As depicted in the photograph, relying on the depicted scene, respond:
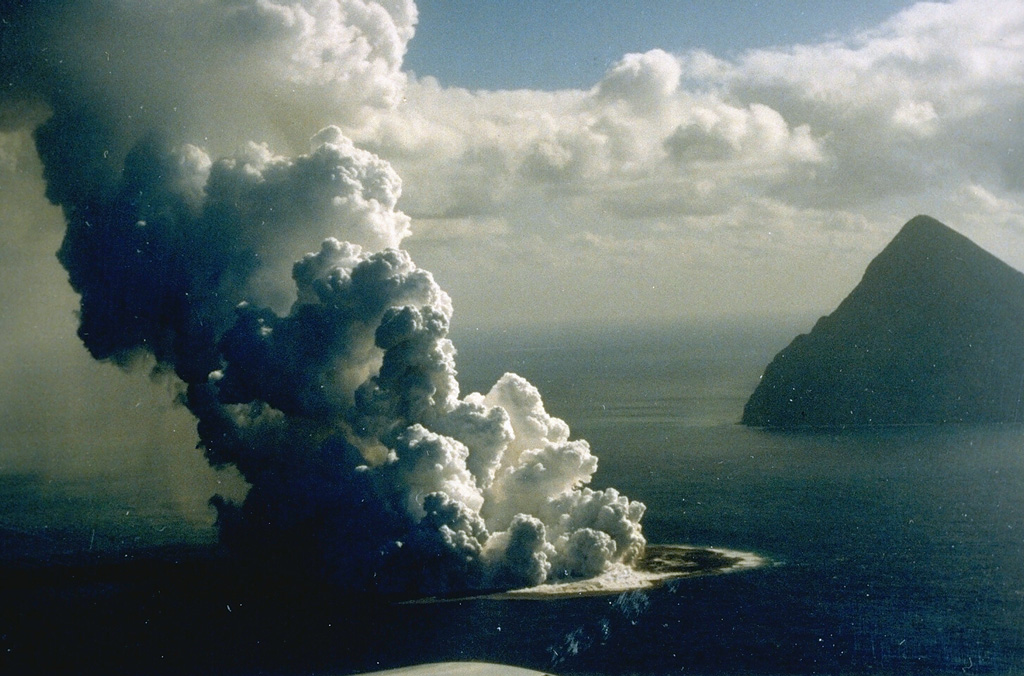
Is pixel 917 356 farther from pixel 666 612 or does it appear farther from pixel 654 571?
pixel 666 612

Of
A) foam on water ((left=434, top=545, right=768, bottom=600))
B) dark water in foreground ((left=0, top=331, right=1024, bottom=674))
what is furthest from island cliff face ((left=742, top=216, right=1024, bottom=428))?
foam on water ((left=434, top=545, right=768, bottom=600))

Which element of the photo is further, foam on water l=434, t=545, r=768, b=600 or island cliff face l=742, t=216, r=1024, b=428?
island cliff face l=742, t=216, r=1024, b=428

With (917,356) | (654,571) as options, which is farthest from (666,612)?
(917,356)

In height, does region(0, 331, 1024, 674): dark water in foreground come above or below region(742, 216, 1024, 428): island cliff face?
below

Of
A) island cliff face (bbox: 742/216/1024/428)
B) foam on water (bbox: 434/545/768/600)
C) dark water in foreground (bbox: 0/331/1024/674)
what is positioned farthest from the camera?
island cliff face (bbox: 742/216/1024/428)

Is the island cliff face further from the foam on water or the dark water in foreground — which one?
the foam on water

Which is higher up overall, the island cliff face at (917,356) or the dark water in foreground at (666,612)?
the island cliff face at (917,356)

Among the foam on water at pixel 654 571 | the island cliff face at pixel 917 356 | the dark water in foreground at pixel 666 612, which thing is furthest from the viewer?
the island cliff face at pixel 917 356

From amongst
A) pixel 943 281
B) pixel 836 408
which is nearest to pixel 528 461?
pixel 836 408

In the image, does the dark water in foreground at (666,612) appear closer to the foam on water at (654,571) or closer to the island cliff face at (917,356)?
the foam on water at (654,571)

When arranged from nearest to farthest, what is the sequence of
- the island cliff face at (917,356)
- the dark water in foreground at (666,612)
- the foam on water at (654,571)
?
1. the dark water in foreground at (666,612)
2. the foam on water at (654,571)
3. the island cliff face at (917,356)

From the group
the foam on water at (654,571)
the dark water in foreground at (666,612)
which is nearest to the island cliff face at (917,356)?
the dark water in foreground at (666,612)
